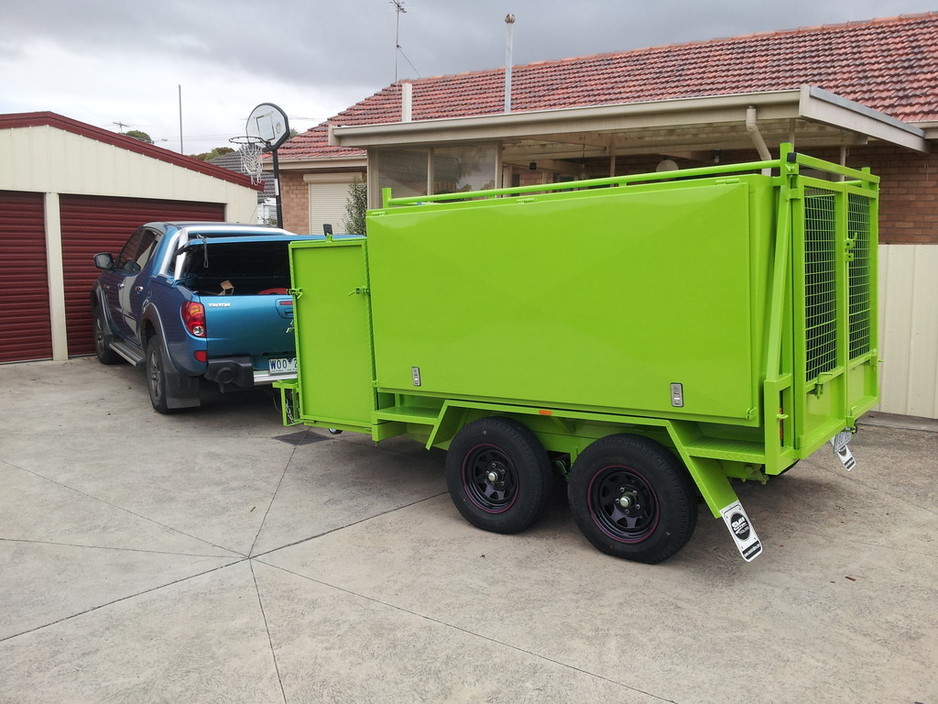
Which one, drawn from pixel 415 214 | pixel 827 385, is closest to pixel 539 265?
pixel 415 214

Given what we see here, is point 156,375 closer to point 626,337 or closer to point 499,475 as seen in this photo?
point 499,475

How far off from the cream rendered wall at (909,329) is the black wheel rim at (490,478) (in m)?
4.70

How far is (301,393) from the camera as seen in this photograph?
6.41 m

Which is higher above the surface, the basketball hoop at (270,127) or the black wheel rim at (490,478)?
the basketball hoop at (270,127)

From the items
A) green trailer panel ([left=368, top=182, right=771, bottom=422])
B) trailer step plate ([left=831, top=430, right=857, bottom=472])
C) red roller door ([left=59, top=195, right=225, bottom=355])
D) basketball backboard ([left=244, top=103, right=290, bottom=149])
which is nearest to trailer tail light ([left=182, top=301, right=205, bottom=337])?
green trailer panel ([left=368, top=182, right=771, bottom=422])

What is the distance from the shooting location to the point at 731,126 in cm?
884

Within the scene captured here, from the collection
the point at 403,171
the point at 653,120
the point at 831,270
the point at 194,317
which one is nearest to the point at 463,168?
the point at 403,171

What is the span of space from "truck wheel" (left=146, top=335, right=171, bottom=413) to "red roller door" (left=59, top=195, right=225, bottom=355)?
4052 mm

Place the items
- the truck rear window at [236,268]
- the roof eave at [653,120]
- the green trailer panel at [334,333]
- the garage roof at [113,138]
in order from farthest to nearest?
the garage roof at [113,138] < the truck rear window at [236,268] < the roof eave at [653,120] < the green trailer panel at [334,333]

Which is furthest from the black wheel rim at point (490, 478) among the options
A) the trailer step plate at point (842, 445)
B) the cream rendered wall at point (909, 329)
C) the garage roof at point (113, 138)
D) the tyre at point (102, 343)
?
the garage roof at point (113, 138)

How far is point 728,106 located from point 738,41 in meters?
7.44

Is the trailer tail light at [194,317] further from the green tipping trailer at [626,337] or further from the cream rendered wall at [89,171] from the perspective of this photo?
the cream rendered wall at [89,171]

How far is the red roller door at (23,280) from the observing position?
1112 centimetres

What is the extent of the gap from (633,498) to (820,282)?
1601 millimetres
